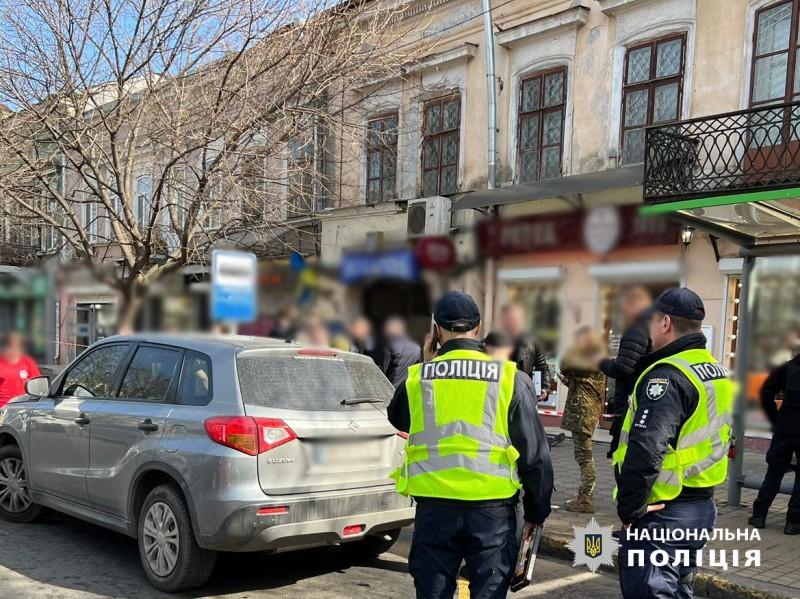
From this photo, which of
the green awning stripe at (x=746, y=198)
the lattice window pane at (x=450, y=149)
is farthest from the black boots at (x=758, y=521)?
the lattice window pane at (x=450, y=149)

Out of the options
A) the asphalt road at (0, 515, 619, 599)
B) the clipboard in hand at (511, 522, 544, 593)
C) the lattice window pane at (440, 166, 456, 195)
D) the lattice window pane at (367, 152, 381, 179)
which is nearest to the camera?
the clipboard in hand at (511, 522, 544, 593)

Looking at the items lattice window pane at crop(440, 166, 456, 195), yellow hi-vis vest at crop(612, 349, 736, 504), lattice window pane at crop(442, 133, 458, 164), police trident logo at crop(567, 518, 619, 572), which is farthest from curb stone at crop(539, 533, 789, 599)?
lattice window pane at crop(442, 133, 458, 164)

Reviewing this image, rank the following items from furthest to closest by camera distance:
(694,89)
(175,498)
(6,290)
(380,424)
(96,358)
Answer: (6,290) < (694,89) < (96,358) < (380,424) < (175,498)

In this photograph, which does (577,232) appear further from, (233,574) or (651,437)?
(651,437)

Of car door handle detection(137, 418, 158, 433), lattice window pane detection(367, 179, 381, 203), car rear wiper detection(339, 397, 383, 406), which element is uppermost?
lattice window pane detection(367, 179, 381, 203)

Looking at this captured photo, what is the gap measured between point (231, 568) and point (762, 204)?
505 centimetres

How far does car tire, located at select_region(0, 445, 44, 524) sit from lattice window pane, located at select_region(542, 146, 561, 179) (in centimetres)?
902

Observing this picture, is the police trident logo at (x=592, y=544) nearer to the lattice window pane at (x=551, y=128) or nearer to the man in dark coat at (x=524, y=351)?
the man in dark coat at (x=524, y=351)

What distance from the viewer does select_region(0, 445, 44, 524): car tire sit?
580 centimetres

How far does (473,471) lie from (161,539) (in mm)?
2291

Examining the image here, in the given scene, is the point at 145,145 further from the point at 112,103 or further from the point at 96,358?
the point at 96,358

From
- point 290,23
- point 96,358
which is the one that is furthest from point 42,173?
point 96,358

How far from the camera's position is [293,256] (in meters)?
15.6

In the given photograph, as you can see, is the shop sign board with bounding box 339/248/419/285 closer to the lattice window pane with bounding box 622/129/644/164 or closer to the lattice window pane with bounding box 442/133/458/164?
the lattice window pane with bounding box 442/133/458/164
